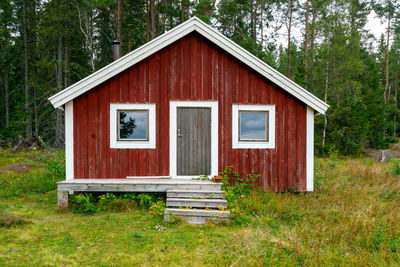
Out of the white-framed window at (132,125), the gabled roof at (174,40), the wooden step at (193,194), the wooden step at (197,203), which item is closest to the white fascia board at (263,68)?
the gabled roof at (174,40)

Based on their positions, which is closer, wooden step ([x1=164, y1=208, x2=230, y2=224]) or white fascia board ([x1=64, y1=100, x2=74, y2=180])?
wooden step ([x1=164, y1=208, x2=230, y2=224])

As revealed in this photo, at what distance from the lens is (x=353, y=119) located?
17.2m

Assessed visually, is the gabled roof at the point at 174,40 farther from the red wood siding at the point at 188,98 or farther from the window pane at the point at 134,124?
the window pane at the point at 134,124

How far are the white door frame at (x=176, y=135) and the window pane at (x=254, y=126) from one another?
0.84 meters

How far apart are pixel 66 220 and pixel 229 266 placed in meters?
3.92

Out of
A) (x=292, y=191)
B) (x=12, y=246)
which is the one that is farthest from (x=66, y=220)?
(x=292, y=191)

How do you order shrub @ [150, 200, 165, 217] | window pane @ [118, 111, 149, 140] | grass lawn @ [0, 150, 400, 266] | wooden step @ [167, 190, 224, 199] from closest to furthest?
1. grass lawn @ [0, 150, 400, 266]
2. shrub @ [150, 200, 165, 217]
3. wooden step @ [167, 190, 224, 199]
4. window pane @ [118, 111, 149, 140]

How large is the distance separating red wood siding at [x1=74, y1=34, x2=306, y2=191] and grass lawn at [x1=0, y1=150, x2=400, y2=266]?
3.88 feet

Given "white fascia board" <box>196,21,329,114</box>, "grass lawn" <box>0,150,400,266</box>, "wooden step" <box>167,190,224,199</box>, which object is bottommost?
"grass lawn" <box>0,150,400,266</box>

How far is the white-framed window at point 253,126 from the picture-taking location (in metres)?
7.48

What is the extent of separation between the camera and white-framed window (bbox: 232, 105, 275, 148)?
295 inches

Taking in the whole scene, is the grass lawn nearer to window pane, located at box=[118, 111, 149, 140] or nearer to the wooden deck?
the wooden deck

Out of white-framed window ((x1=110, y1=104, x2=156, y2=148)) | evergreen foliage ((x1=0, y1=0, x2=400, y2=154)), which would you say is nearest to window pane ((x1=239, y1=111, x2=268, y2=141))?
white-framed window ((x1=110, y1=104, x2=156, y2=148))

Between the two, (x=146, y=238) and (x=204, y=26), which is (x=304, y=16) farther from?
(x=146, y=238)
